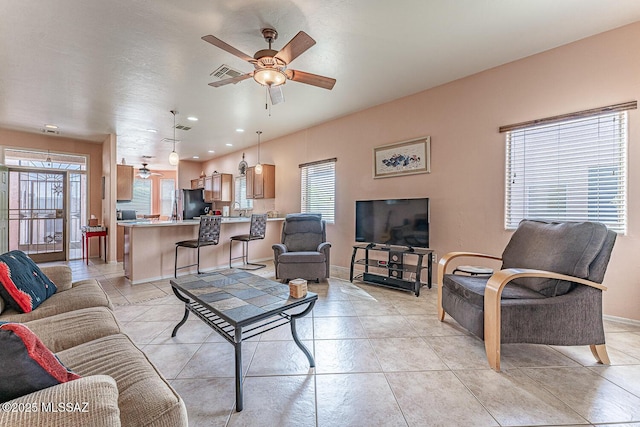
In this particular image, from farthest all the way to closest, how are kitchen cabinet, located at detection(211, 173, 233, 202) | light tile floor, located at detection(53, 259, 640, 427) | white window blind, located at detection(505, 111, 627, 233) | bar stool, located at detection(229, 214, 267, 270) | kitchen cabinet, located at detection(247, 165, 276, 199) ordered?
kitchen cabinet, located at detection(211, 173, 233, 202) → kitchen cabinet, located at detection(247, 165, 276, 199) → bar stool, located at detection(229, 214, 267, 270) → white window blind, located at detection(505, 111, 627, 233) → light tile floor, located at detection(53, 259, 640, 427)

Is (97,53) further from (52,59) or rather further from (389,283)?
(389,283)

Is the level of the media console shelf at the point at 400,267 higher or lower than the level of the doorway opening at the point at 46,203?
lower

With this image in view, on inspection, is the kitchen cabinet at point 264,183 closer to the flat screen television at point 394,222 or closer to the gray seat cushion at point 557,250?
the flat screen television at point 394,222

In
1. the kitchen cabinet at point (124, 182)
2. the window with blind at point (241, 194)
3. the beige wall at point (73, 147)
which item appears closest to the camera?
the beige wall at point (73, 147)

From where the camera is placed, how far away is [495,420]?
1.43 m

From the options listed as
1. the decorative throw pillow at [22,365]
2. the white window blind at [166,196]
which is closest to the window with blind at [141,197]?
the white window blind at [166,196]

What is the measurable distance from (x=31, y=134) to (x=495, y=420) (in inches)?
332

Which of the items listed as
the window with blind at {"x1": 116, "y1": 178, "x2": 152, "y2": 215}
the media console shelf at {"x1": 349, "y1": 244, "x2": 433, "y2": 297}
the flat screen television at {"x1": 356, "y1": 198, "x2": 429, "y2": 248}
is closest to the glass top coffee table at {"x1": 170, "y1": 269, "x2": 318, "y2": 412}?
the media console shelf at {"x1": 349, "y1": 244, "x2": 433, "y2": 297}

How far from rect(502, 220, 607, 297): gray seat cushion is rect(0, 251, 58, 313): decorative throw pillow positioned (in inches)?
144

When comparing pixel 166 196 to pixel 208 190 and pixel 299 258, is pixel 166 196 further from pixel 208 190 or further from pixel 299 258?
pixel 299 258

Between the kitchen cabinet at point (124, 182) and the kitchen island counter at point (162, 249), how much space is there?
2380 mm

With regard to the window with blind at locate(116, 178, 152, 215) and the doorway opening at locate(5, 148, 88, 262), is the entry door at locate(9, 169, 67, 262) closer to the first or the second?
the doorway opening at locate(5, 148, 88, 262)

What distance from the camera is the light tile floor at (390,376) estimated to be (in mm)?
1468

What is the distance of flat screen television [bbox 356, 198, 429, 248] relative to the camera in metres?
3.54
